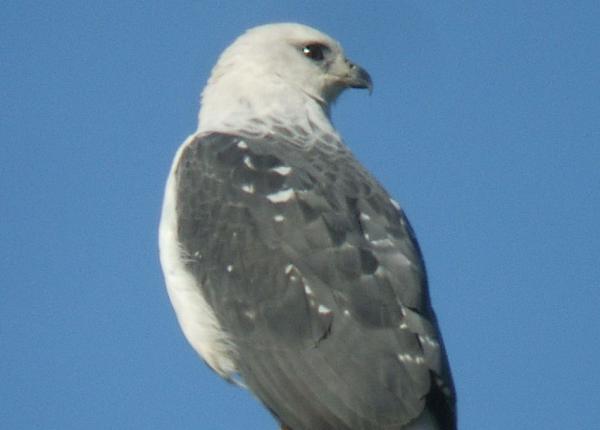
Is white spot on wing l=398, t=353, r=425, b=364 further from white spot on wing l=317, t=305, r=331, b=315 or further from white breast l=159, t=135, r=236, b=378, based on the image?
white breast l=159, t=135, r=236, b=378

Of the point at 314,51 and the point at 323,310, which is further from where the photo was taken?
the point at 314,51

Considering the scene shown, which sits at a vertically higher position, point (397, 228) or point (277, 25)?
point (277, 25)

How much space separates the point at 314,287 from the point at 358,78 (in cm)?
321

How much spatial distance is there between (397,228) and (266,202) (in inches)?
32.0

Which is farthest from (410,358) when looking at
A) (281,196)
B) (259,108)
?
(259,108)

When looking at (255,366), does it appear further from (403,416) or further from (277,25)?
(277,25)

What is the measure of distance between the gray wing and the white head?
1.07 m

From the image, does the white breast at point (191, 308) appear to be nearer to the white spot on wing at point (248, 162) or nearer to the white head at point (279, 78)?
the white spot on wing at point (248, 162)

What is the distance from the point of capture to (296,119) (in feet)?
41.7

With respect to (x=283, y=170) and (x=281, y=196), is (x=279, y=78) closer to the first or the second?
(x=283, y=170)

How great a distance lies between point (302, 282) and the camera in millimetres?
10734

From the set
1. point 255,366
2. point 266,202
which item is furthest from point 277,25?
point 255,366

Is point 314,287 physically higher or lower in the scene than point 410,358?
higher

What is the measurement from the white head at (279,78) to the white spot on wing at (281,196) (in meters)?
1.45
